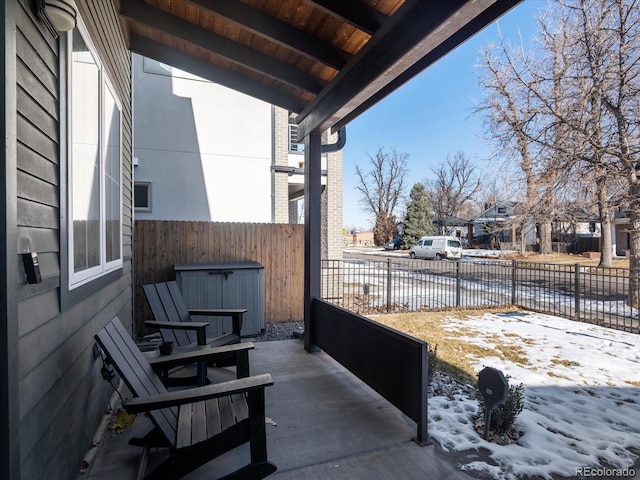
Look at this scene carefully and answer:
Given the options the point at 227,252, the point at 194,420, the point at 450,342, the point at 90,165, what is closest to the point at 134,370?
the point at 194,420

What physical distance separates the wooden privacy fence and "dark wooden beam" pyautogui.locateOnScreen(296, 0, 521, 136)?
2.96 m

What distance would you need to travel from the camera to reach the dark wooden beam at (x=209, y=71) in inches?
160

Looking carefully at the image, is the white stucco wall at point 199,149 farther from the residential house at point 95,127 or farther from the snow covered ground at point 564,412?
the snow covered ground at point 564,412

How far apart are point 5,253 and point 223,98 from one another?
Answer: 761 cm

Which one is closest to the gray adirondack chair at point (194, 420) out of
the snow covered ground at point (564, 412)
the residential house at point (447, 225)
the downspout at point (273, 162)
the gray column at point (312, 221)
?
the snow covered ground at point (564, 412)

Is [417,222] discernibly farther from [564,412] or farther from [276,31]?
[276,31]

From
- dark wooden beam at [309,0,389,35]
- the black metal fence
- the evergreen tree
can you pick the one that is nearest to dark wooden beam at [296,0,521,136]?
dark wooden beam at [309,0,389,35]

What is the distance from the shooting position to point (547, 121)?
896cm

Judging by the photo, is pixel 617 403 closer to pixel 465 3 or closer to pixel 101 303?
pixel 465 3

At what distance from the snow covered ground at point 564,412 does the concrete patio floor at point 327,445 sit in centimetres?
25

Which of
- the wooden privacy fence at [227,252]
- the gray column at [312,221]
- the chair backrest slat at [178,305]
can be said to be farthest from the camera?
the wooden privacy fence at [227,252]

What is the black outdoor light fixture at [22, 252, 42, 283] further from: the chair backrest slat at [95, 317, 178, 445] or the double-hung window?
the chair backrest slat at [95, 317, 178, 445]

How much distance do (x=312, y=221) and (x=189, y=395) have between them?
279cm

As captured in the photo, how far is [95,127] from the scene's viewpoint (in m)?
2.67
